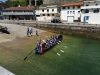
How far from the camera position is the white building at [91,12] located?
50.2m

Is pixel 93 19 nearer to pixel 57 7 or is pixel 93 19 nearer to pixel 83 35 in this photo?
pixel 83 35

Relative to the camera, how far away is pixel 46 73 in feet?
57.4

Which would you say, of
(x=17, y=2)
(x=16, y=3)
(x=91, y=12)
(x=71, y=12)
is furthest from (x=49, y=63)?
(x=17, y=2)

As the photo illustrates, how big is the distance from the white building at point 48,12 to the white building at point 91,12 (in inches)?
880

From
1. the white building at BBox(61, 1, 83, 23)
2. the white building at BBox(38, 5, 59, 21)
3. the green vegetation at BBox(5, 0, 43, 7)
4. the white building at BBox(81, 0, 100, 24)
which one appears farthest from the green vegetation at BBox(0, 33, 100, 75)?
the green vegetation at BBox(5, 0, 43, 7)

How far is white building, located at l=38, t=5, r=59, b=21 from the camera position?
243 feet

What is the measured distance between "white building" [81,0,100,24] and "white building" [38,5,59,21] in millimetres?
22359

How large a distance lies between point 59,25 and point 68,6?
18.4m

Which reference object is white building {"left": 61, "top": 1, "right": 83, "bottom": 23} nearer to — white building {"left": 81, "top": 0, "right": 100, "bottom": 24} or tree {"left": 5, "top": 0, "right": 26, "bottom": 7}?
white building {"left": 81, "top": 0, "right": 100, "bottom": 24}

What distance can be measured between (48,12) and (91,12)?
92.8 feet

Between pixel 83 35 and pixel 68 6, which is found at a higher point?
pixel 68 6

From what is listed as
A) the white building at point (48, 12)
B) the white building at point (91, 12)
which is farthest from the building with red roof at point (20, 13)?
the white building at point (91, 12)

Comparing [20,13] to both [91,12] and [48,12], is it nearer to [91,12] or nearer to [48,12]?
[48,12]

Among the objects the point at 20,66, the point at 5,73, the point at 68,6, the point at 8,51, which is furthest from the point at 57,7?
the point at 5,73
